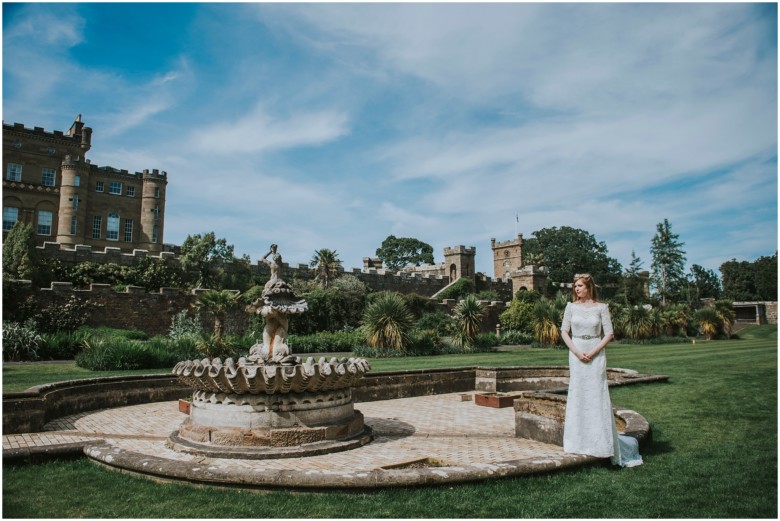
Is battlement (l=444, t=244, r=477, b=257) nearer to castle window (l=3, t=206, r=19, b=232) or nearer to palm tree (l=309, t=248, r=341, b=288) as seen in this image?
palm tree (l=309, t=248, r=341, b=288)

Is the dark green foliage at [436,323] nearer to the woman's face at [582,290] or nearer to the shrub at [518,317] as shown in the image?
the shrub at [518,317]

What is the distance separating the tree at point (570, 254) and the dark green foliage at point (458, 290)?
28.4 m

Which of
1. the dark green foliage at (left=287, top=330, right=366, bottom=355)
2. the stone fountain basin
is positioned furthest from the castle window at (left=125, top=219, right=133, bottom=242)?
the stone fountain basin

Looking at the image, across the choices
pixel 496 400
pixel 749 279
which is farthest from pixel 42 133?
pixel 749 279

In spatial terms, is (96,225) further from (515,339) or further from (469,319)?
(515,339)

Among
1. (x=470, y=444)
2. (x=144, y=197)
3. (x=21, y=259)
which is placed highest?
(x=144, y=197)

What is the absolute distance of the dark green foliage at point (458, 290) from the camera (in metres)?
46.6

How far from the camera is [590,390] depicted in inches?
228

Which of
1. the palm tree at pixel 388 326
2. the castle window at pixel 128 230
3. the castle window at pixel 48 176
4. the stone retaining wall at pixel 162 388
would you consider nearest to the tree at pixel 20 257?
the palm tree at pixel 388 326

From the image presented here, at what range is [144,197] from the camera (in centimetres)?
4553

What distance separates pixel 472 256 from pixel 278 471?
157 feet

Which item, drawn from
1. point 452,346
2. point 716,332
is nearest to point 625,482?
point 452,346

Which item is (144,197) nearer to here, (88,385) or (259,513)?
(88,385)

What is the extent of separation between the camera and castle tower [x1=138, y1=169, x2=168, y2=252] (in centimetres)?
4500
